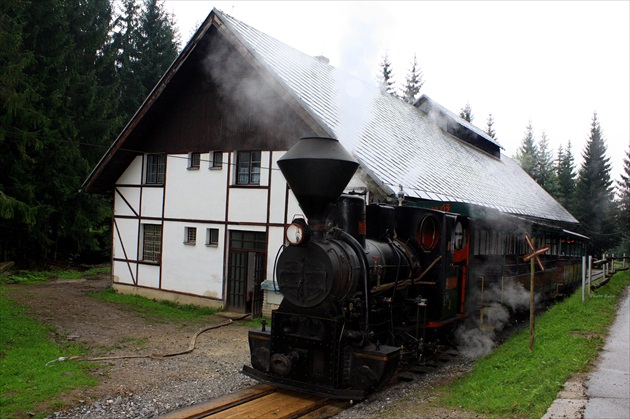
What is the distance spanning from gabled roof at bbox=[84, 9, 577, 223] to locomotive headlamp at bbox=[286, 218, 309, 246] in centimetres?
377

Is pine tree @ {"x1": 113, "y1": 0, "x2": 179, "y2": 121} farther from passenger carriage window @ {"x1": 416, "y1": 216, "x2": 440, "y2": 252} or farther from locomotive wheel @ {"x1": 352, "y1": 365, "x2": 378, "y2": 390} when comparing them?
locomotive wheel @ {"x1": 352, "y1": 365, "x2": 378, "y2": 390}

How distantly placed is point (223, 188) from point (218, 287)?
250 centimetres

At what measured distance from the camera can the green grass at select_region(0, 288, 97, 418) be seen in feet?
18.4

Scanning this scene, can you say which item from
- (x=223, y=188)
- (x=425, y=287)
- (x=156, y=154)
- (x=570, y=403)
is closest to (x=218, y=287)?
(x=223, y=188)

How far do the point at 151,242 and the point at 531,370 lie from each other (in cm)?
1123

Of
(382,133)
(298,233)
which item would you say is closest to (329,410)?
(298,233)

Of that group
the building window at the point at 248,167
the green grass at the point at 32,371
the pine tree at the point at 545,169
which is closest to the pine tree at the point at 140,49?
the building window at the point at 248,167

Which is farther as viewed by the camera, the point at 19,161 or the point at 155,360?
the point at 19,161

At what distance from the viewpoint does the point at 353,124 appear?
12797 millimetres

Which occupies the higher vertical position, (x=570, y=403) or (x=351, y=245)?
(x=351, y=245)

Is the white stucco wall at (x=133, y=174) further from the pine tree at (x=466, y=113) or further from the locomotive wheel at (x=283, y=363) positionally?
the pine tree at (x=466, y=113)

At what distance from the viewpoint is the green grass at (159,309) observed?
39.2 ft

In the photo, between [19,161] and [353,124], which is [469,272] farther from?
[19,161]

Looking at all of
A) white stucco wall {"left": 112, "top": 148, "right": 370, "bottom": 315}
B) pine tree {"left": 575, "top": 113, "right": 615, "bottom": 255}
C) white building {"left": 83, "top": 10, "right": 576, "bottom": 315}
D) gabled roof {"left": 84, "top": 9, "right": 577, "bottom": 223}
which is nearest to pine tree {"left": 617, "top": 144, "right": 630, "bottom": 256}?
pine tree {"left": 575, "top": 113, "right": 615, "bottom": 255}
